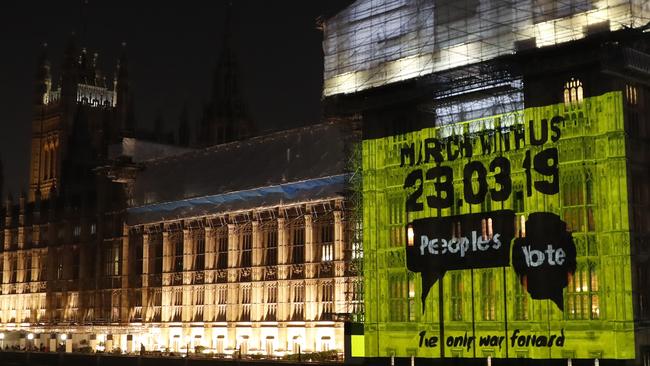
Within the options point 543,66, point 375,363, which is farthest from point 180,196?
point 543,66

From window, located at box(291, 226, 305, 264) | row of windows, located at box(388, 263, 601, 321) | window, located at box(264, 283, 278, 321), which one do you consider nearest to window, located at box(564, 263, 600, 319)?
row of windows, located at box(388, 263, 601, 321)

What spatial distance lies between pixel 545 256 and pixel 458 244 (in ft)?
17.2

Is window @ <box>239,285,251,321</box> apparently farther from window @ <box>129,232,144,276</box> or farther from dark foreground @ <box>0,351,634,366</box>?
window @ <box>129,232,144,276</box>

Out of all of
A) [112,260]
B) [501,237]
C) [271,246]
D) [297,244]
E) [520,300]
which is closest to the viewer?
[520,300]

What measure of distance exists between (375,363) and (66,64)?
11595 centimetres

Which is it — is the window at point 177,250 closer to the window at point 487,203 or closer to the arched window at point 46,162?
the window at point 487,203

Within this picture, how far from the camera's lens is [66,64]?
6275 inches

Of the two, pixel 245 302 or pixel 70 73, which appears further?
pixel 70 73

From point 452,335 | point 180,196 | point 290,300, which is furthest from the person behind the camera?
point 180,196

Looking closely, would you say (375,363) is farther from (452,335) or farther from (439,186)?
(439,186)

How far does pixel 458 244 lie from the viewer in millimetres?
52344

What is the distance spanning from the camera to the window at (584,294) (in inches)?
1874

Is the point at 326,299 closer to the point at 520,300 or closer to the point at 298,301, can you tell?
the point at 298,301

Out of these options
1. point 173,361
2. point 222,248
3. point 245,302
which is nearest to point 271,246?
point 245,302
